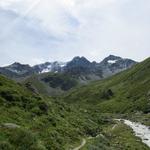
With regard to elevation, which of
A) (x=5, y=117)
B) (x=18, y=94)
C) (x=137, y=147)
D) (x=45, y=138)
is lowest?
(x=137, y=147)

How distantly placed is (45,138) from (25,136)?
1499 cm

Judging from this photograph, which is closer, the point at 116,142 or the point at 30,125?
the point at 30,125

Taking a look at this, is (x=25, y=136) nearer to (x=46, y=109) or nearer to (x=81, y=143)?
(x=81, y=143)

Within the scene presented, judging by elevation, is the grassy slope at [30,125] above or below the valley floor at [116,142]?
Answer: above

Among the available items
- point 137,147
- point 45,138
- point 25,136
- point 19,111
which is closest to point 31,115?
point 19,111

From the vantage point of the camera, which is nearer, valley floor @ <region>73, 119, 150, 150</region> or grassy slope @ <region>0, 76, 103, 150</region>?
grassy slope @ <region>0, 76, 103, 150</region>

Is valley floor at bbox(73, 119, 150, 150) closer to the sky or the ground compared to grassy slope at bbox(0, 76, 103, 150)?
closer to the ground

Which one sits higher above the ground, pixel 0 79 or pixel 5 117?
pixel 0 79

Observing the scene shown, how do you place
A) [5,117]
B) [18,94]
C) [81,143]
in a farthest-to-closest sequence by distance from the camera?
[18,94], [81,143], [5,117]

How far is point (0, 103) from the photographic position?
224 feet

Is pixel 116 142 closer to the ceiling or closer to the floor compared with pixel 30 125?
closer to the floor

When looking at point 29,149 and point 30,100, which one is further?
point 30,100

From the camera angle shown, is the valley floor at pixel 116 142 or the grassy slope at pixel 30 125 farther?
the valley floor at pixel 116 142

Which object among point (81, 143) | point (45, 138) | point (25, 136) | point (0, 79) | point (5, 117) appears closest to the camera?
point (25, 136)
